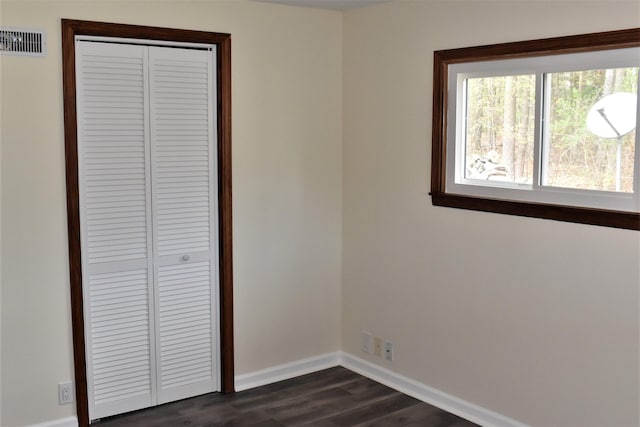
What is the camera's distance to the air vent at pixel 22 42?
127 inches

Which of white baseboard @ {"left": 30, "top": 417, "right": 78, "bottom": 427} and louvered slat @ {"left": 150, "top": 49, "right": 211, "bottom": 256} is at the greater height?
louvered slat @ {"left": 150, "top": 49, "right": 211, "bottom": 256}

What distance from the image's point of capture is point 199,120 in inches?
153

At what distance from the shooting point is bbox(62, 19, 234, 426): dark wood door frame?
3.41 meters

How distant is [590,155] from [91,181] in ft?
7.95

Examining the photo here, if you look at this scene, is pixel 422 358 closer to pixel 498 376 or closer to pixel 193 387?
pixel 498 376

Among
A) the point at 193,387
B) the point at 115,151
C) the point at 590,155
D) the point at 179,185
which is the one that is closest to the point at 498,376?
the point at 590,155

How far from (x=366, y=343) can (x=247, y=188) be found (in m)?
1.25

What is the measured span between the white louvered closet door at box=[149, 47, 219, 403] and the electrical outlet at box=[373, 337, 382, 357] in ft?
3.26

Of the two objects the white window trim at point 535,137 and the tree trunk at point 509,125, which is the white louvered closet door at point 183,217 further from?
the tree trunk at point 509,125

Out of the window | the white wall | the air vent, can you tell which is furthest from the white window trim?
the air vent

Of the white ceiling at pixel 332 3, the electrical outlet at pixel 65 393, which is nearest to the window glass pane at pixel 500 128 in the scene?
the white ceiling at pixel 332 3

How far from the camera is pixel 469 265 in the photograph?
3.69 meters

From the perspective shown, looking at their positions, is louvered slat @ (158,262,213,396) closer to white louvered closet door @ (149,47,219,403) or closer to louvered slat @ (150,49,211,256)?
white louvered closet door @ (149,47,219,403)

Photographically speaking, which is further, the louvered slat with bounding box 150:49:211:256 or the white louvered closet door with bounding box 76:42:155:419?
the louvered slat with bounding box 150:49:211:256
